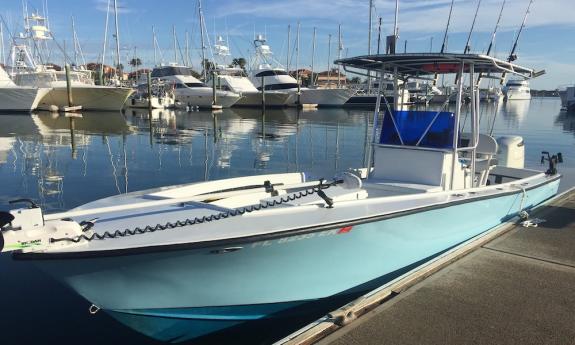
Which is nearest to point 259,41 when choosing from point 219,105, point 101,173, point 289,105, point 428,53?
point 289,105

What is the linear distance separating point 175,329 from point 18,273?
300cm

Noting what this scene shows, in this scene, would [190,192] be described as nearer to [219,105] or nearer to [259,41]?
[219,105]

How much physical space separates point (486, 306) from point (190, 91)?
169 feet

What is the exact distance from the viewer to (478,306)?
4105mm

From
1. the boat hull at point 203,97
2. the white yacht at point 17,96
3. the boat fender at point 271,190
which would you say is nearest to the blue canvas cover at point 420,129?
the boat fender at point 271,190

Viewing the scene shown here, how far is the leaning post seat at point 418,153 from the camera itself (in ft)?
20.3

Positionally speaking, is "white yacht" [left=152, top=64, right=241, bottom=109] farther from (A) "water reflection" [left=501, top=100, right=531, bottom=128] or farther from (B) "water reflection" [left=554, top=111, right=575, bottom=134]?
(B) "water reflection" [left=554, top=111, right=575, bottom=134]

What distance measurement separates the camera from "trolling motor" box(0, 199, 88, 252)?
3.24 metres

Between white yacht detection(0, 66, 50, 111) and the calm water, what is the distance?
12995mm

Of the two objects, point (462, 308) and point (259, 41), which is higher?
point (259, 41)

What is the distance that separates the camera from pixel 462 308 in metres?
4.05

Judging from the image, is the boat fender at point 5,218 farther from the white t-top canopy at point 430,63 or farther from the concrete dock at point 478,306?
the white t-top canopy at point 430,63

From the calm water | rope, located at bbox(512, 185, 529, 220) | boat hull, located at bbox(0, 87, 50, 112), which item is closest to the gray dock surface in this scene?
rope, located at bbox(512, 185, 529, 220)

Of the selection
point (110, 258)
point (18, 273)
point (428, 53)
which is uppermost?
point (428, 53)
